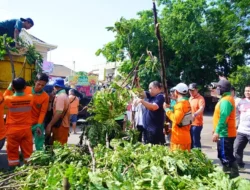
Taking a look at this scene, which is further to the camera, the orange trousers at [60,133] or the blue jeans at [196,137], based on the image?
the blue jeans at [196,137]

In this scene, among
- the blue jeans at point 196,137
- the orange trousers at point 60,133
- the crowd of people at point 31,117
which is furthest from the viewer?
the blue jeans at point 196,137

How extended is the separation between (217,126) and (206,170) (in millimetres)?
1860

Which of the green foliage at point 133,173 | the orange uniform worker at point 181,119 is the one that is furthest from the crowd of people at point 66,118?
the green foliage at point 133,173

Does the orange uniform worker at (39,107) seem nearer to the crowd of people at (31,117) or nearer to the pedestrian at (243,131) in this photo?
the crowd of people at (31,117)

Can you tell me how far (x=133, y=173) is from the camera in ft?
9.58

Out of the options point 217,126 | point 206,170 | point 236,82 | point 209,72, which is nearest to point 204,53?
point 209,72

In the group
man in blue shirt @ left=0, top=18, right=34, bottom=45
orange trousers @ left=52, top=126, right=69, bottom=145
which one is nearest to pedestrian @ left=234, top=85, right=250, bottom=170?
orange trousers @ left=52, top=126, right=69, bottom=145

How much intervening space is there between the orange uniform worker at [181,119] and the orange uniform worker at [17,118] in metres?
2.30

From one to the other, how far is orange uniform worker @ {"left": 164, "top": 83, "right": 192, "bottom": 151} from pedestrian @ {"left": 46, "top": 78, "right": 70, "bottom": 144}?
1857 mm

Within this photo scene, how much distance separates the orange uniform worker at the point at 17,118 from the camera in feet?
15.5

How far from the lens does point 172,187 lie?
250 cm

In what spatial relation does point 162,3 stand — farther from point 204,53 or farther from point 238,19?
point 238,19

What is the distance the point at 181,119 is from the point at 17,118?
8.56 ft

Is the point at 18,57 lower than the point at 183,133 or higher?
higher
